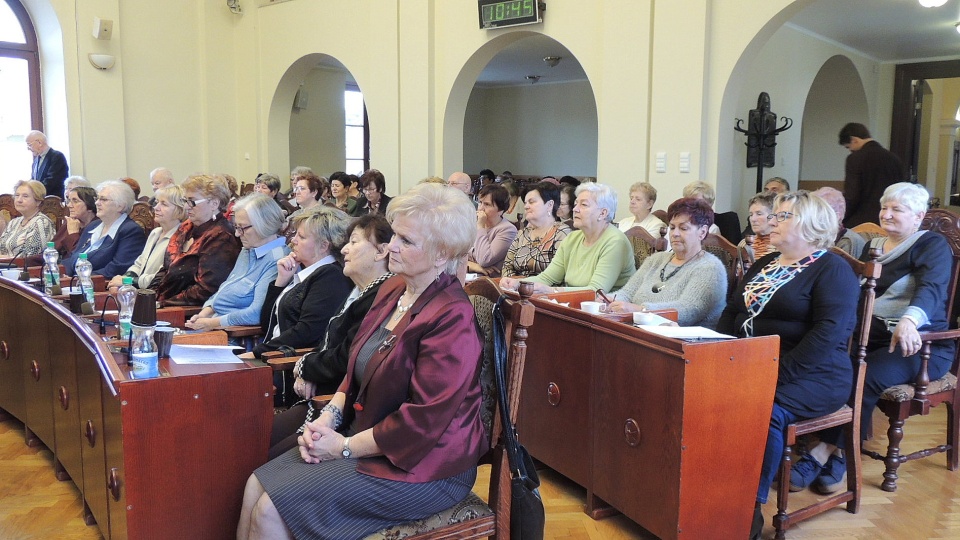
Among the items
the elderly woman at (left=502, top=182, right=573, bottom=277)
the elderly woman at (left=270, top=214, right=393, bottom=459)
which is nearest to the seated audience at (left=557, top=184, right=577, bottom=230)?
the elderly woman at (left=502, top=182, right=573, bottom=277)

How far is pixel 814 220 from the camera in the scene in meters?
2.72

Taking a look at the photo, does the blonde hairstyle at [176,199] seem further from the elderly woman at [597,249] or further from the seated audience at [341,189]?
the seated audience at [341,189]

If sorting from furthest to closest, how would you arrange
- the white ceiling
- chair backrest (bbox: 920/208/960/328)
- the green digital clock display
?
A: the white ceiling → the green digital clock display → chair backrest (bbox: 920/208/960/328)

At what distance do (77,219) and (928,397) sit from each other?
516cm

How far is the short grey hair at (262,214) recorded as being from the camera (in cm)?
349

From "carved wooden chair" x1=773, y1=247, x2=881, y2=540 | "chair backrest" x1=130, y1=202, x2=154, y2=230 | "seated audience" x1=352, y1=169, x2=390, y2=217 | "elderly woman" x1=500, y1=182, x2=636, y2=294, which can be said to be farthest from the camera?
"seated audience" x1=352, y1=169, x2=390, y2=217

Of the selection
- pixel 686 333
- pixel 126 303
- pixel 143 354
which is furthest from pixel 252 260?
pixel 686 333

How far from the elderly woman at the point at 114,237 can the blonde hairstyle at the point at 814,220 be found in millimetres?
3786

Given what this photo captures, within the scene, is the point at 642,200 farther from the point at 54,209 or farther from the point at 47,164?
the point at 47,164

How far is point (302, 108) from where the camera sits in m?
11.9

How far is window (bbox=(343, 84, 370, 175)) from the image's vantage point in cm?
1326

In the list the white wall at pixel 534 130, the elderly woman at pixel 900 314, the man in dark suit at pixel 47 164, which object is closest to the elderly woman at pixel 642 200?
the elderly woman at pixel 900 314

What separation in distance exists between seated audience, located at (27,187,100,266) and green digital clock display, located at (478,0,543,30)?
141 inches

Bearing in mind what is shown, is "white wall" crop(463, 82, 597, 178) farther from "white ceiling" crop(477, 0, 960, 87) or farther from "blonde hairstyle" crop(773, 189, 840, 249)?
"blonde hairstyle" crop(773, 189, 840, 249)
